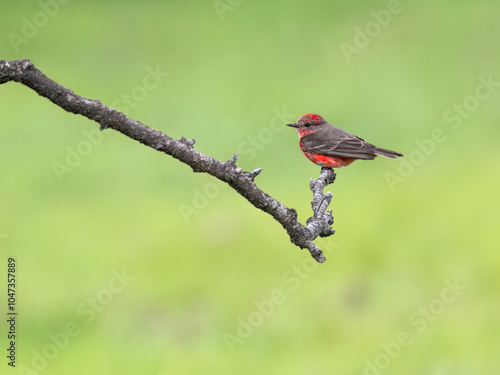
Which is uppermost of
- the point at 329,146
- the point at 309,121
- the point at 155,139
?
the point at 309,121

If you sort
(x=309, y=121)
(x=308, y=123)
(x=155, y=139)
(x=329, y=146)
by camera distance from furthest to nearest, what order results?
(x=308, y=123) < (x=309, y=121) < (x=329, y=146) < (x=155, y=139)

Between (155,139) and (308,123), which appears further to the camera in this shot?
(308,123)

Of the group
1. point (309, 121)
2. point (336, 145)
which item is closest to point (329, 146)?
point (336, 145)

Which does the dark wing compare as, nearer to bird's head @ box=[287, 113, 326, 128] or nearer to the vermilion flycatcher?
the vermilion flycatcher

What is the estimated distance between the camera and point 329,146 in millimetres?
7707

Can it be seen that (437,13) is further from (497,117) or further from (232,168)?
(232,168)

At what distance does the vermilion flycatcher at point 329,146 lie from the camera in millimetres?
7543

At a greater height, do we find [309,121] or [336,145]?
[309,121]

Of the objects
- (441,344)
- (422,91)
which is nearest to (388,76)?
(422,91)

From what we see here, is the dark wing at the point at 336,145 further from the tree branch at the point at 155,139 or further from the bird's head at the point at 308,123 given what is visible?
the tree branch at the point at 155,139

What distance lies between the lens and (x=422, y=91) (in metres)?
31.1

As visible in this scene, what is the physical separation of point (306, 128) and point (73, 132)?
2497 cm

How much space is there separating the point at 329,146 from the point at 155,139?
3.82m

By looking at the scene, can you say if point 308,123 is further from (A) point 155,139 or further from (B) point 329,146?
(A) point 155,139
